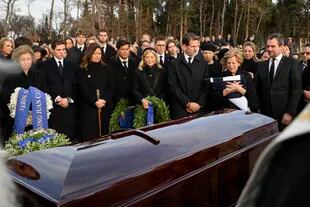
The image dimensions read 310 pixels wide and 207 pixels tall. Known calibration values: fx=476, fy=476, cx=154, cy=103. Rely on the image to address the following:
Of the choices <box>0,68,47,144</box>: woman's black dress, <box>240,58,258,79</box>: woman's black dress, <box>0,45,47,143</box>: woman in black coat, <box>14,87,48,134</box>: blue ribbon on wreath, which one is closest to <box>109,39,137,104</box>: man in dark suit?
<box>0,45,47,143</box>: woman in black coat

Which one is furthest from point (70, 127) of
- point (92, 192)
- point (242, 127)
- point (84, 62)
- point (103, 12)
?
point (103, 12)

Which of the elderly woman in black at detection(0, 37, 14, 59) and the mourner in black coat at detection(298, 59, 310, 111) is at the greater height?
the elderly woman in black at detection(0, 37, 14, 59)

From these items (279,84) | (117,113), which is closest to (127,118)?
(117,113)

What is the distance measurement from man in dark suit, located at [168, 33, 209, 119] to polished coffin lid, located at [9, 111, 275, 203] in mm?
2974

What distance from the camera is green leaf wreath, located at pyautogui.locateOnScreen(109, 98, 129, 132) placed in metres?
5.84

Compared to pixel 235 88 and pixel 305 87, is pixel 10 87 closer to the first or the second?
pixel 235 88

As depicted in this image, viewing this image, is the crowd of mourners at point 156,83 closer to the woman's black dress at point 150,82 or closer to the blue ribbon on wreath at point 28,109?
the woman's black dress at point 150,82

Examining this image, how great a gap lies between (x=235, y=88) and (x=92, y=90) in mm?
2011

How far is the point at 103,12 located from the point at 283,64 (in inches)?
1093

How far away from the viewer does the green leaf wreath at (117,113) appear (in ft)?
19.2

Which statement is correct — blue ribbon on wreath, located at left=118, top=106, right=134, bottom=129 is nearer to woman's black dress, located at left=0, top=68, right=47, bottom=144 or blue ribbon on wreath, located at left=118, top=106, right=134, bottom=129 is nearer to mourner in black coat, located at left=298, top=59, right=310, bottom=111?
woman's black dress, located at left=0, top=68, right=47, bottom=144

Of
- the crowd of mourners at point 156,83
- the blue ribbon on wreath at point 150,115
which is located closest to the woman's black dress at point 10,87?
the crowd of mourners at point 156,83

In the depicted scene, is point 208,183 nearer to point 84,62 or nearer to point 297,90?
point 297,90

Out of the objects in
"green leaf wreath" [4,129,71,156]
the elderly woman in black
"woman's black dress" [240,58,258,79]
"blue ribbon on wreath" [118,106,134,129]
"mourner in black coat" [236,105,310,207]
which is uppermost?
the elderly woman in black
